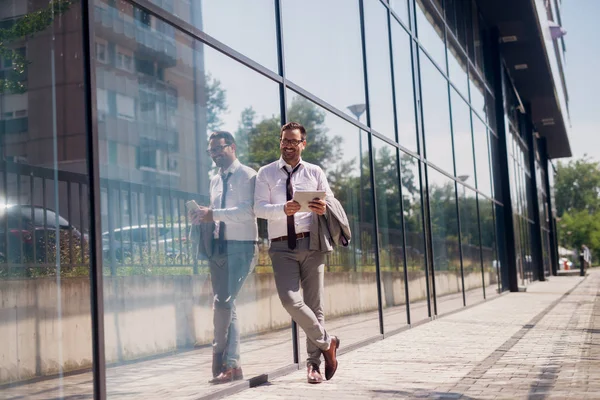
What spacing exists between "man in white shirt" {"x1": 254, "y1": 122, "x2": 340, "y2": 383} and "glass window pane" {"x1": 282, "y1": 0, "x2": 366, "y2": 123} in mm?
1548

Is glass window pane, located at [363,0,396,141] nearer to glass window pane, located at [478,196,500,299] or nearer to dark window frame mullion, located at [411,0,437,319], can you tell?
dark window frame mullion, located at [411,0,437,319]

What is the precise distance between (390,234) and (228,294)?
5.23m

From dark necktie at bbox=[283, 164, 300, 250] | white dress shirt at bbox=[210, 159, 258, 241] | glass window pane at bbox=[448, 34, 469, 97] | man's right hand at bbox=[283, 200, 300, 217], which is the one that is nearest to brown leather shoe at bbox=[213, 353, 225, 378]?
white dress shirt at bbox=[210, 159, 258, 241]

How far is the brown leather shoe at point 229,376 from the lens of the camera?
582cm

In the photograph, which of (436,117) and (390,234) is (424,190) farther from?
(390,234)

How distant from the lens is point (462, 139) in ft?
55.6

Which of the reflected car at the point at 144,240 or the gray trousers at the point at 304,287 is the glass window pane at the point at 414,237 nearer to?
the gray trousers at the point at 304,287

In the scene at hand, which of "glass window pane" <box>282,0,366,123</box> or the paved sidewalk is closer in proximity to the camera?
the paved sidewalk

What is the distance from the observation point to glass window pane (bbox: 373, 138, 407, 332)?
10477 mm

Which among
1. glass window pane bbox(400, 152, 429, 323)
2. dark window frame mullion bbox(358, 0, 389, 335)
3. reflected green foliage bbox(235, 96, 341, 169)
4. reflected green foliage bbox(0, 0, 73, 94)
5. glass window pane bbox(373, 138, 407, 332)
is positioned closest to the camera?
reflected green foliage bbox(0, 0, 73, 94)

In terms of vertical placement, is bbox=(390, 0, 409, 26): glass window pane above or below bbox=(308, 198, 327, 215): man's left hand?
above

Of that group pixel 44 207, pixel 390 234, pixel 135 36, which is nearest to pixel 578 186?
pixel 390 234

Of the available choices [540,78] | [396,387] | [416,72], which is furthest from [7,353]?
[540,78]

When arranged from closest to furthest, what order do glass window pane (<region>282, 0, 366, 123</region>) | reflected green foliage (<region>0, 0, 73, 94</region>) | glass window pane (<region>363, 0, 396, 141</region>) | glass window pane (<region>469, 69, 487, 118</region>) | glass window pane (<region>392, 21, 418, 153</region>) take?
1. reflected green foliage (<region>0, 0, 73, 94</region>)
2. glass window pane (<region>282, 0, 366, 123</region>)
3. glass window pane (<region>363, 0, 396, 141</region>)
4. glass window pane (<region>392, 21, 418, 153</region>)
5. glass window pane (<region>469, 69, 487, 118</region>)
